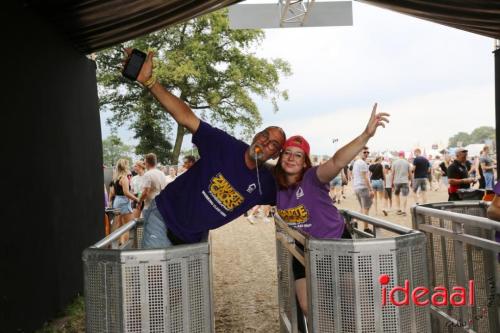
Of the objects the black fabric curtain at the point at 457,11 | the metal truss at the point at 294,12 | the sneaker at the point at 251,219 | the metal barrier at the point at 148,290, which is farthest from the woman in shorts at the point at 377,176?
the metal barrier at the point at 148,290

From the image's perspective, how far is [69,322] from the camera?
5336mm

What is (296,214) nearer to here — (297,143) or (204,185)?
(297,143)

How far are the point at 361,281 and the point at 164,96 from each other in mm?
1655

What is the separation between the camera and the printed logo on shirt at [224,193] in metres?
2.99

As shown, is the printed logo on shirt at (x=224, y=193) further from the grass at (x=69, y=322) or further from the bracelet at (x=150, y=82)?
the grass at (x=69, y=322)

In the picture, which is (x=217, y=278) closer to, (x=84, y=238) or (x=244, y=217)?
(x=84, y=238)

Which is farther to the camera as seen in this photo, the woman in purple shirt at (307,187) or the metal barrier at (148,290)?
the woman in purple shirt at (307,187)

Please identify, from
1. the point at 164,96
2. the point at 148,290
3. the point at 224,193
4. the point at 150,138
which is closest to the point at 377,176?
the point at 224,193

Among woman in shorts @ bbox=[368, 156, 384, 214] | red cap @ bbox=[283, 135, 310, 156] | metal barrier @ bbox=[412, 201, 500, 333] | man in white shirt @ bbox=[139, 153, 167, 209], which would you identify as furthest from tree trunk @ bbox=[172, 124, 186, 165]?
red cap @ bbox=[283, 135, 310, 156]

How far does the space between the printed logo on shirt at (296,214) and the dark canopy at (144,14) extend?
366cm

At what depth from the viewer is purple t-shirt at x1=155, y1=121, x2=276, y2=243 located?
300 cm

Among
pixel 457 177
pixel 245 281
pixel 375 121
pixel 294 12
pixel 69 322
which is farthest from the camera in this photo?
pixel 294 12

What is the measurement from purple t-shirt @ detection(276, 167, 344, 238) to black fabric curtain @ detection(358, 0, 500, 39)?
14.6 feet

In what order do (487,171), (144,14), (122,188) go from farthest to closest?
(487,171) < (122,188) < (144,14)
